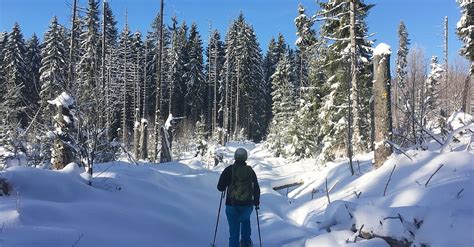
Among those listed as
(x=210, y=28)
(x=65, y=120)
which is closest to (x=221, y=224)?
(x=65, y=120)

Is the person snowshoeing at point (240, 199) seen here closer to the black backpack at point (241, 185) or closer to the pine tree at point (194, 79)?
the black backpack at point (241, 185)

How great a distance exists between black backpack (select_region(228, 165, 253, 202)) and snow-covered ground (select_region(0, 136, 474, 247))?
3.14ft

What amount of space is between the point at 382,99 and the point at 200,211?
4976mm

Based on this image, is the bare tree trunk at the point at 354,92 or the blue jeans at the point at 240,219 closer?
the blue jeans at the point at 240,219

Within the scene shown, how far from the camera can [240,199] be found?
22.7ft

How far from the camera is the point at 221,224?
8.62 meters

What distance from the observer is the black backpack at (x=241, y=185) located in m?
6.94

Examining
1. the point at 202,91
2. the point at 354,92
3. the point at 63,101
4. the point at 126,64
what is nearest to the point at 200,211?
the point at 63,101

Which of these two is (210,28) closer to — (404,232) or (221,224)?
(221,224)

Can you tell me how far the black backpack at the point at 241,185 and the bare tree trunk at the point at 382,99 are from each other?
4.04 m

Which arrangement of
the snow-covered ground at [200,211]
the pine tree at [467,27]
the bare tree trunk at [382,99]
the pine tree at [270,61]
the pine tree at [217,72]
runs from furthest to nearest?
the pine tree at [270,61]
the pine tree at [217,72]
the pine tree at [467,27]
the bare tree trunk at [382,99]
the snow-covered ground at [200,211]

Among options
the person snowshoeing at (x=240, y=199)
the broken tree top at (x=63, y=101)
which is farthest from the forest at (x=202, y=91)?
the person snowshoeing at (x=240, y=199)

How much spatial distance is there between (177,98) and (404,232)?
49.1m

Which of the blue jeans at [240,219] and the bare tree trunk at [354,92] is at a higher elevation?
the bare tree trunk at [354,92]
